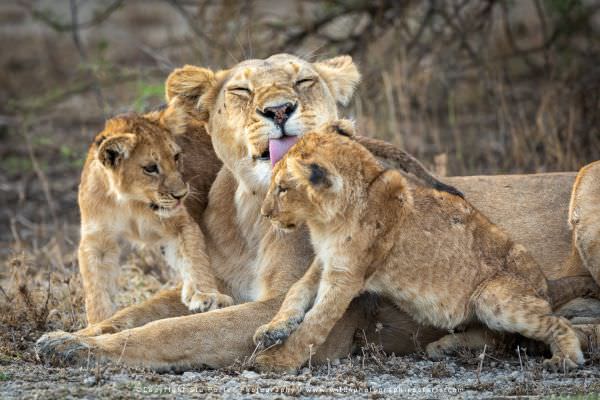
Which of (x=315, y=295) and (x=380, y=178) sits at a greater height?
(x=380, y=178)

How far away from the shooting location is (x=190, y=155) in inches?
213

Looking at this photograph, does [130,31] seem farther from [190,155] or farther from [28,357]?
[28,357]

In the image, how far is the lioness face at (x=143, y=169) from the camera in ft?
16.1

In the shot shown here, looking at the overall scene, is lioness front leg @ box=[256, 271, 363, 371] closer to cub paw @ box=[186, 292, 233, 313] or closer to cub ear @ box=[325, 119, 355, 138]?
cub paw @ box=[186, 292, 233, 313]

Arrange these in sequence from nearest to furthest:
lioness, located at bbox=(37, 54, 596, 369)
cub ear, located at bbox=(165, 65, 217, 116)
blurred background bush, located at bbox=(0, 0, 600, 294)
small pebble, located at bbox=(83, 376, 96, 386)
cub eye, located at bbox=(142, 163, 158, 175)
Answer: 1. small pebble, located at bbox=(83, 376, 96, 386)
2. lioness, located at bbox=(37, 54, 596, 369)
3. cub eye, located at bbox=(142, 163, 158, 175)
4. cub ear, located at bbox=(165, 65, 217, 116)
5. blurred background bush, located at bbox=(0, 0, 600, 294)

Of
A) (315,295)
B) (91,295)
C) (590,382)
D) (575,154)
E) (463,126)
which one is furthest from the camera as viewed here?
(463,126)

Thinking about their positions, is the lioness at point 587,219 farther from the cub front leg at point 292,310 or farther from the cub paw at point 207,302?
the cub paw at point 207,302

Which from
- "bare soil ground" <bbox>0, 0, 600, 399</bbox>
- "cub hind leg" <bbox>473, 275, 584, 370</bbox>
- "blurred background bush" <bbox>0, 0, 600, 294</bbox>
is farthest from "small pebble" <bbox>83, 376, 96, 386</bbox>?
"blurred background bush" <bbox>0, 0, 600, 294</bbox>

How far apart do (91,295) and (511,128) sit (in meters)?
4.13

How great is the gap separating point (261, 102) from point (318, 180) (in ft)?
1.75

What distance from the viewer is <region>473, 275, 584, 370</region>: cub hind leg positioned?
14.0ft

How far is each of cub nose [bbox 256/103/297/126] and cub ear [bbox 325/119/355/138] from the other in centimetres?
17

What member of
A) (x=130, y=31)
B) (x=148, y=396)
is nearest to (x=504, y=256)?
(x=148, y=396)

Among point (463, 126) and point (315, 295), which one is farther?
point (463, 126)
